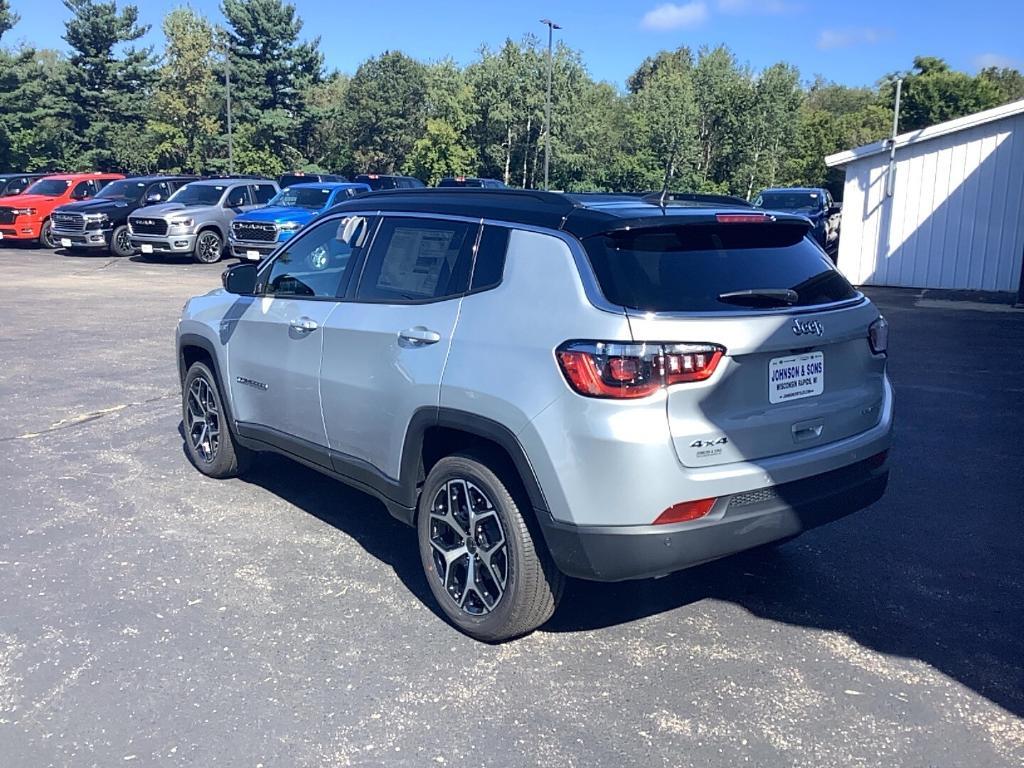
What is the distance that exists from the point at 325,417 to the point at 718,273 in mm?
2049

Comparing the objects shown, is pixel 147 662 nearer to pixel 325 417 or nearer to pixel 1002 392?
pixel 325 417

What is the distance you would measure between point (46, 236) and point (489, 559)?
83.5 feet

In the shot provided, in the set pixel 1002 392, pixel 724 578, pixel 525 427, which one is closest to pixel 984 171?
pixel 1002 392

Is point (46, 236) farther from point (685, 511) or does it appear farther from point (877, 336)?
point (685, 511)

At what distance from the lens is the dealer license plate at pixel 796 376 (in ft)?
11.7

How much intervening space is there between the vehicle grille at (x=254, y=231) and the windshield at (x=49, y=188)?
8.14m

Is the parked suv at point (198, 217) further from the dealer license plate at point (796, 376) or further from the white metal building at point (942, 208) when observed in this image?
the dealer license plate at point (796, 376)

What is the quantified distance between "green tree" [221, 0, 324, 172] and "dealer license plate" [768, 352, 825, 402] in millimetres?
50281

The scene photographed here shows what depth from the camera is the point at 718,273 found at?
3682 mm

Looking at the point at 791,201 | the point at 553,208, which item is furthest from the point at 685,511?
the point at 791,201

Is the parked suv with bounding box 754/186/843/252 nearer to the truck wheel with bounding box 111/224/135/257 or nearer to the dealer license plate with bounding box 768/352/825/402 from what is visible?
the truck wheel with bounding box 111/224/135/257

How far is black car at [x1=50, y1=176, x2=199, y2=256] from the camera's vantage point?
890 inches

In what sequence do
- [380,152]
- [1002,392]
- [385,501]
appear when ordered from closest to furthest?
[385,501] → [1002,392] → [380,152]

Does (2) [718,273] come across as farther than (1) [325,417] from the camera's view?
No
